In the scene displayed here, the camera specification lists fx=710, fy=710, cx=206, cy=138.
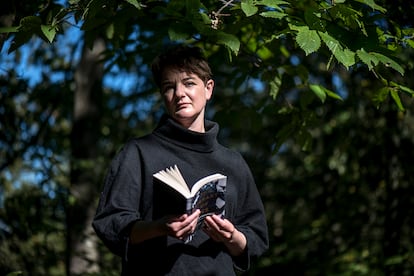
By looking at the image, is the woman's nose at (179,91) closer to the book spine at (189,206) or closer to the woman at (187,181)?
the woman at (187,181)

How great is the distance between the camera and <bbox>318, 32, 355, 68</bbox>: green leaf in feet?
8.92

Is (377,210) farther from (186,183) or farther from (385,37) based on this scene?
(186,183)

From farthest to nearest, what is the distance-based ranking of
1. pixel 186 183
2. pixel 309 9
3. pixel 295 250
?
1. pixel 295 250
2. pixel 309 9
3. pixel 186 183

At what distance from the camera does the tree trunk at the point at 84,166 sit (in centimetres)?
536

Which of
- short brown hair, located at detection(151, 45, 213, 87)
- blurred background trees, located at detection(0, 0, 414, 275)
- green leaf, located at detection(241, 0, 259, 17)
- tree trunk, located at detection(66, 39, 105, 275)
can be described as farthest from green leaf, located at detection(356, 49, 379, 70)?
tree trunk, located at detection(66, 39, 105, 275)

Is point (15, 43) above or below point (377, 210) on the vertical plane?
above

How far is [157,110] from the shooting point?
26.3 feet

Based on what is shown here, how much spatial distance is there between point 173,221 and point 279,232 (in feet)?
16.4

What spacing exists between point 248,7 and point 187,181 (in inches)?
27.9

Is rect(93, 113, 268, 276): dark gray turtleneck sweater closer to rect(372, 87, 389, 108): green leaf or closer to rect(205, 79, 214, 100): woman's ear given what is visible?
rect(205, 79, 214, 100): woman's ear

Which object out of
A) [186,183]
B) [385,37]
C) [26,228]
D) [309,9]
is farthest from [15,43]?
[26,228]

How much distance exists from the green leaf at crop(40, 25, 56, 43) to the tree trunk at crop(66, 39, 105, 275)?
94.8 inches

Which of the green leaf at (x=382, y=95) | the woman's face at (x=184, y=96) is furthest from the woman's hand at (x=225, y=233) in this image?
the green leaf at (x=382, y=95)

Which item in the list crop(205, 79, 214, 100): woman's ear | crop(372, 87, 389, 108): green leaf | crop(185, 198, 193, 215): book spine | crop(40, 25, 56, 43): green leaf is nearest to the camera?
crop(185, 198, 193, 215): book spine
